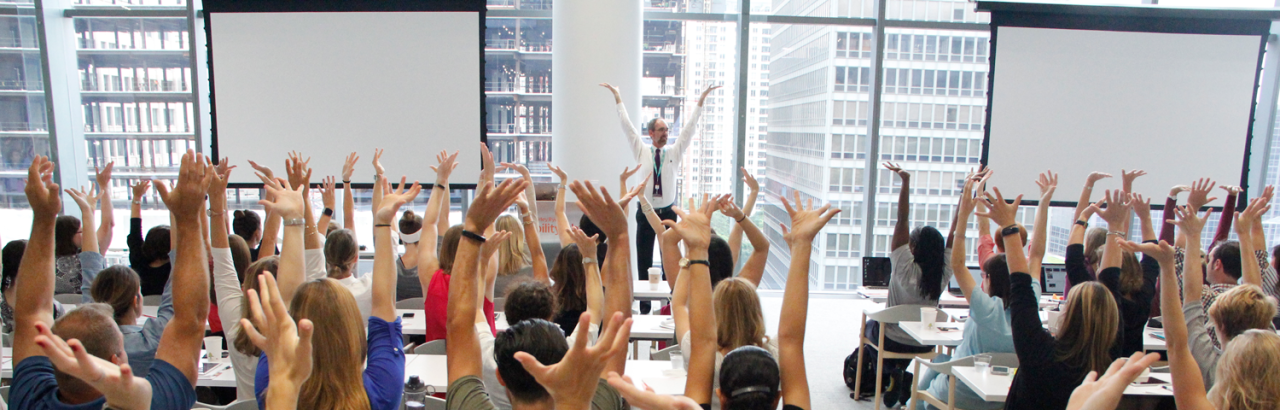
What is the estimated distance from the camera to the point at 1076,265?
3.42m

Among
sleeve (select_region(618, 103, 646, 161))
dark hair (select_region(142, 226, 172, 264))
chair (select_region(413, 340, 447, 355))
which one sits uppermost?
sleeve (select_region(618, 103, 646, 161))

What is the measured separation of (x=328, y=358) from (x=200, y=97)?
6142 millimetres

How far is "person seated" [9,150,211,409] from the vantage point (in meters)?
1.67

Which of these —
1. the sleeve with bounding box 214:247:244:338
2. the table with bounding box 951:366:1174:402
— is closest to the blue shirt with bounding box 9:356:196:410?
the sleeve with bounding box 214:247:244:338

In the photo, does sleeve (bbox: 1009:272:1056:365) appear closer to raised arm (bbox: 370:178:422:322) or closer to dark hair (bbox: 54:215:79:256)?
raised arm (bbox: 370:178:422:322)

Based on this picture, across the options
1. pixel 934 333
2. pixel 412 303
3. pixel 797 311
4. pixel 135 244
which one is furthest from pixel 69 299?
pixel 934 333

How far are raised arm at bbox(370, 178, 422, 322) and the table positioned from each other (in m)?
2.28

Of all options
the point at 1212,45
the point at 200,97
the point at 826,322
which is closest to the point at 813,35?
the point at 826,322

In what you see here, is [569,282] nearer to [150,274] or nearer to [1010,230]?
[1010,230]

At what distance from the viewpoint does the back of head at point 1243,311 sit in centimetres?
215

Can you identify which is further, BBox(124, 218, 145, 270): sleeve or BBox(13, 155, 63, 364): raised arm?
BBox(124, 218, 145, 270): sleeve

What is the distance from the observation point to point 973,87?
22.5 ft

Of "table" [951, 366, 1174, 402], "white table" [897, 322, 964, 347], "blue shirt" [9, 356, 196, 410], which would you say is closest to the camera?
"blue shirt" [9, 356, 196, 410]

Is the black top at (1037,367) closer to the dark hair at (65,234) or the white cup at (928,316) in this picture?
the white cup at (928,316)
